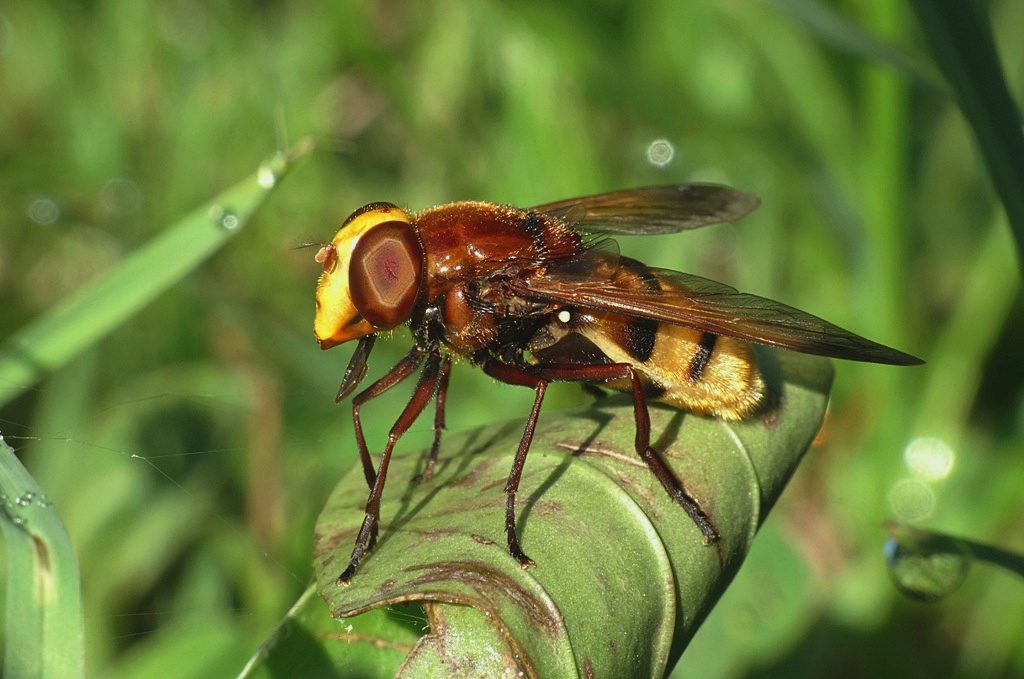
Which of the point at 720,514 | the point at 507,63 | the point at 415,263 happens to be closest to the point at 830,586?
the point at 720,514

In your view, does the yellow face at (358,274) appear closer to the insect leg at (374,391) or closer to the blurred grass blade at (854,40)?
the insect leg at (374,391)

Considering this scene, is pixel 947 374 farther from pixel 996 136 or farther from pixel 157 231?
pixel 157 231

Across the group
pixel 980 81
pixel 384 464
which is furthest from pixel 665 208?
pixel 384 464

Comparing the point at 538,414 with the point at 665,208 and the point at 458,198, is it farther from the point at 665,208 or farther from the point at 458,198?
the point at 458,198

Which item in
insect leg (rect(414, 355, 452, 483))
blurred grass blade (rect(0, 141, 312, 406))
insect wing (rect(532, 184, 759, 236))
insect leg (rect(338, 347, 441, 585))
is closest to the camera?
insect leg (rect(338, 347, 441, 585))

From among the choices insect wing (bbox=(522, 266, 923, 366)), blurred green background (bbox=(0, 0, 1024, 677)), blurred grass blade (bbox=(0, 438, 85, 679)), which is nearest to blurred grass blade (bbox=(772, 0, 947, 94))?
blurred green background (bbox=(0, 0, 1024, 677))

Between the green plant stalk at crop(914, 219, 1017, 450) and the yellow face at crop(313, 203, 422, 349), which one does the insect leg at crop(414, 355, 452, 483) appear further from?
the green plant stalk at crop(914, 219, 1017, 450)

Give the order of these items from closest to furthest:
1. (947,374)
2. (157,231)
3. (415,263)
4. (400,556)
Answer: (400,556) → (415,263) → (947,374) → (157,231)
